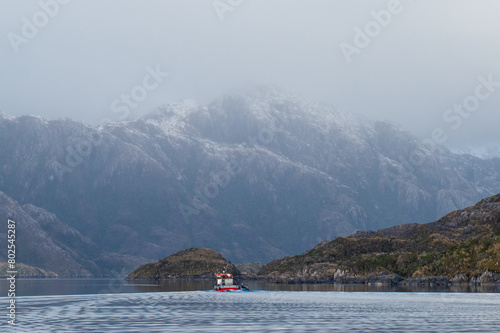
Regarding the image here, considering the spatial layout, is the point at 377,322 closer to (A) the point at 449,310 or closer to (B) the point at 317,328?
(B) the point at 317,328

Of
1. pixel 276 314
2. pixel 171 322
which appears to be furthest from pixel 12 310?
pixel 276 314

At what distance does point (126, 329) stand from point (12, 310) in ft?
148

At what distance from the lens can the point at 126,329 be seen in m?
89.0

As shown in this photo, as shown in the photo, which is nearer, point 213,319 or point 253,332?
point 253,332

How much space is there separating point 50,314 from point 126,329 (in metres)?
32.7

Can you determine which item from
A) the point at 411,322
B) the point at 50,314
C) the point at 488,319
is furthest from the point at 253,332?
the point at 50,314

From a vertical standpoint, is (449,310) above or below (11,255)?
below

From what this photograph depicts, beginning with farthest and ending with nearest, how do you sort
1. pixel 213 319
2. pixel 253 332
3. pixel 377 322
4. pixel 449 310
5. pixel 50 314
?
pixel 449 310
pixel 50 314
pixel 213 319
pixel 377 322
pixel 253 332

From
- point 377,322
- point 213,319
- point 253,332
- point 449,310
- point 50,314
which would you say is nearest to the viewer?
point 253,332

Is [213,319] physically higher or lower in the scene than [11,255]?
lower

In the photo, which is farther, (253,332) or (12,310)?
(12,310)

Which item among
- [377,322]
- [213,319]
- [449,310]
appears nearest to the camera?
[377,322]

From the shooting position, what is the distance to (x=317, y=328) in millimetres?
89250

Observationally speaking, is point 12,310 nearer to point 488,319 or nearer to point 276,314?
point 276,314
